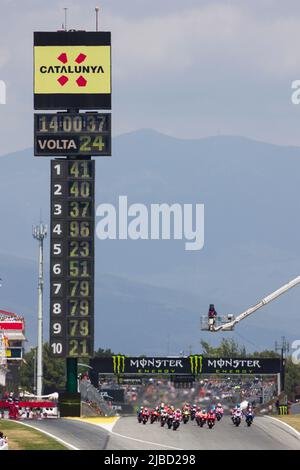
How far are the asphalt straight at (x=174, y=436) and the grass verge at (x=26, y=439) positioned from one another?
98cm

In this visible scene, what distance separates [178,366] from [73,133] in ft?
125

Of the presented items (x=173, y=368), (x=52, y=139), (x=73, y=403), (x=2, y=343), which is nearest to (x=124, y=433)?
(x=73, y=403)

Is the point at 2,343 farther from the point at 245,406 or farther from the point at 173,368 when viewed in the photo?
the point at 245,406

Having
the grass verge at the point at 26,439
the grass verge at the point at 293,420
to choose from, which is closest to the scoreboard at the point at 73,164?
the grass verge at the point at 26,439

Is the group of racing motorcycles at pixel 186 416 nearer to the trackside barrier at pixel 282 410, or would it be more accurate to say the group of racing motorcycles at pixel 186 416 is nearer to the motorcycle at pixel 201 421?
the motorcycle at pixel 201 421

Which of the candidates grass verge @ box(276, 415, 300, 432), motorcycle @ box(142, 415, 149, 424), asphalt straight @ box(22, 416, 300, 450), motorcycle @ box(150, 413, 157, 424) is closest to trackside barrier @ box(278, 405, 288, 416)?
grass verge @ box(276, 415, 300, 432)

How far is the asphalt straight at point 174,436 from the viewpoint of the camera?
77812 mm

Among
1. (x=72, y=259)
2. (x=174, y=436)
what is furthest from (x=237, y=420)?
(x=72, y=259)

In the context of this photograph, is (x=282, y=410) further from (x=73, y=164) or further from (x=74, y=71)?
(x=74, y=71)

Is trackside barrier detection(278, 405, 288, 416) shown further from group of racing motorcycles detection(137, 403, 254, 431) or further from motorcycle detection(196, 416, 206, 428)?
motorcycle detection(196, 416, 206, 428)

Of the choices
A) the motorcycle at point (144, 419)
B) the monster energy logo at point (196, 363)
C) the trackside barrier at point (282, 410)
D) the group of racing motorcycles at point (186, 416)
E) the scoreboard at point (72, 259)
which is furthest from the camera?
the monster energy logo at point (196, 363)

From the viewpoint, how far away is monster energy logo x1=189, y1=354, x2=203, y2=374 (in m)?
127

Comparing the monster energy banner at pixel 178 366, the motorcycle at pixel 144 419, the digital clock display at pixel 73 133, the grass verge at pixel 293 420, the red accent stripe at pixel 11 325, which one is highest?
the digital clock display at pixel 73 133
